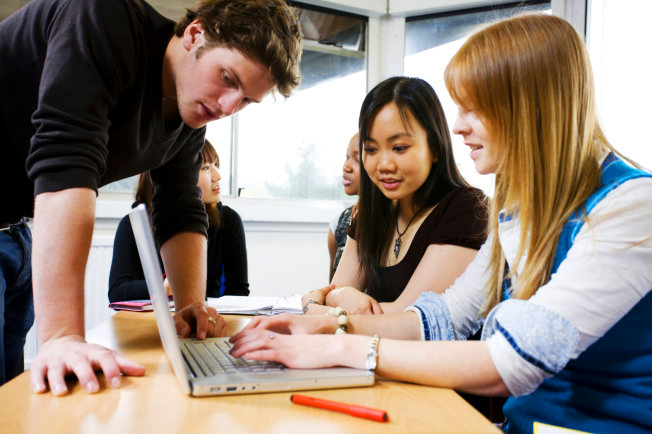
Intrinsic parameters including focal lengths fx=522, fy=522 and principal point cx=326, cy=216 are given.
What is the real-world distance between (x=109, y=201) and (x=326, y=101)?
1.41 m

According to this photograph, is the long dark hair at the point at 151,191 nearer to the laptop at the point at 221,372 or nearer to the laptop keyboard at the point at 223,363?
the laptop keyboard at the point at 223,363

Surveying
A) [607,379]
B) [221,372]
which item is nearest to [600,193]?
[607,379]

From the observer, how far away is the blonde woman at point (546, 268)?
0.66m

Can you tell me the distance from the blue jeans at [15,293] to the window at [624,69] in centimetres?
207

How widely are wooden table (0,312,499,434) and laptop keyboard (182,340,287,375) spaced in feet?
0.17

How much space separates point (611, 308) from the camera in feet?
2.16

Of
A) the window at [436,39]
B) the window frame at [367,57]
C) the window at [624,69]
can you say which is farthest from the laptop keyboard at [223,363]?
the window at [436,39]

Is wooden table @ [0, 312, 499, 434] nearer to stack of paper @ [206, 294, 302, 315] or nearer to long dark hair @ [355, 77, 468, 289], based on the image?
stack of paper @ [206, 294, 302, 315]

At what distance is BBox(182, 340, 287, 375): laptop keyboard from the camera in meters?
0.70

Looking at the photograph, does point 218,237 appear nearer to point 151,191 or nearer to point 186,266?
point 151,191

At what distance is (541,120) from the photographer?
791 mm

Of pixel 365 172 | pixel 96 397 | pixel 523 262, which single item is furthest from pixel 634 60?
pixel 96 397

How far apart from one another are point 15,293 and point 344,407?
108 centimetres

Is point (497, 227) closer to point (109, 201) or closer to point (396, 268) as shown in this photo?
point (396, 268)
